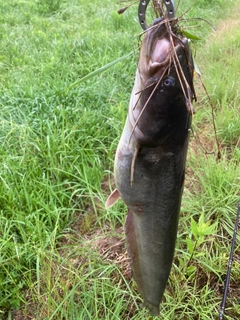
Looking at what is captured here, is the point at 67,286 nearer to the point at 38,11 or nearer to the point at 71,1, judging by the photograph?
the point at 38,11

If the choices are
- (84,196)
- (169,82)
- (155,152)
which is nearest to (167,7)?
(169,82)

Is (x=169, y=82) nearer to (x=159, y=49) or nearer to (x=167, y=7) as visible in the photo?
(x=159, y=49)

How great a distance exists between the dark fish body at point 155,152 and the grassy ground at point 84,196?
0.16 metres

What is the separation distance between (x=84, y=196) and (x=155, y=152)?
158cm

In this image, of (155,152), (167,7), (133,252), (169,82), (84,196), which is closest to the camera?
(167,7)

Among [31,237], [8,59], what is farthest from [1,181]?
[8,59]

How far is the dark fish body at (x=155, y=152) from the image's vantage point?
1.03 meters

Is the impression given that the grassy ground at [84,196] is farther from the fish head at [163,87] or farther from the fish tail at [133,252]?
the fish tail at [133,252]

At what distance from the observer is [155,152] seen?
3.96 ft

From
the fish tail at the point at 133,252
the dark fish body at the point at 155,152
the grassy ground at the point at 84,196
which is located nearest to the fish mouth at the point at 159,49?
the dark fish body at the point at 155,152

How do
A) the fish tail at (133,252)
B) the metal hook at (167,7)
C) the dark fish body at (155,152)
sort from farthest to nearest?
the fish tail at (133,252)
the dark fish body at (155,152)
the metal hook at (167,7)

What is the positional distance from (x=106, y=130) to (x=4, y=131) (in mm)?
877

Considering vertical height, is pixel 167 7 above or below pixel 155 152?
above

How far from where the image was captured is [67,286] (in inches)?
83.2
